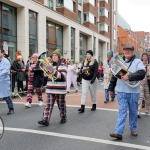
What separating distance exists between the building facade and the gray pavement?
8153 millimetres

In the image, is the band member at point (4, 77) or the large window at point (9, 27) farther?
the large window at point (9, 27)

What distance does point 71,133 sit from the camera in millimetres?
6355

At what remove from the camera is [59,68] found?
6922 mm

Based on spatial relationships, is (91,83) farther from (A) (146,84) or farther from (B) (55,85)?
(B) (55,85)

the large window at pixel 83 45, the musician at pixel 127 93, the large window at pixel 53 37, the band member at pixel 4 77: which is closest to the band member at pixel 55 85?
the musician at pixel 127 93

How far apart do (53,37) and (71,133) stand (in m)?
23.9

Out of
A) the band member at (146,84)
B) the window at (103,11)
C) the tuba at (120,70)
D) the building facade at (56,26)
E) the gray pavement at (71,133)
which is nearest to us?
the gray pavement at (71,133)

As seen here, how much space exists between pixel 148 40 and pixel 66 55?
122315mm

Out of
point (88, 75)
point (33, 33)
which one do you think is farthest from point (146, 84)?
point (33, 33)

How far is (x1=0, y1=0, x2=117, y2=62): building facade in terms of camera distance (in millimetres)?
22344

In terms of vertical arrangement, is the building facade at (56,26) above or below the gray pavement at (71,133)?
above

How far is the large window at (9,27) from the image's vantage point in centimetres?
2083

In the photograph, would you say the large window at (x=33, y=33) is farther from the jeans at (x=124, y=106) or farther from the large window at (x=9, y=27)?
the jeans at (x=124, y=106)

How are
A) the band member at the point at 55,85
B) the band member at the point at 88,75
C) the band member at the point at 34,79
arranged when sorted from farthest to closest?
the band member at the point at 34,79, the band member at the point at 88,75, the band member at the point at 55,85
